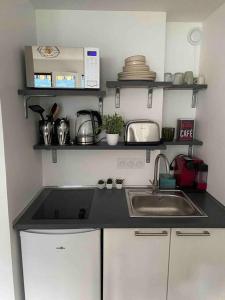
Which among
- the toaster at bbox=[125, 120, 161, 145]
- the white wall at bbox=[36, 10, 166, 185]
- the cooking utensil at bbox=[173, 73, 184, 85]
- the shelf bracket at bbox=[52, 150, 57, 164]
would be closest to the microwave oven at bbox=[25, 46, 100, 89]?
the white wall at bbox=[36, 10, 166, 185]

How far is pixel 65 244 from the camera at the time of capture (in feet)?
4.45

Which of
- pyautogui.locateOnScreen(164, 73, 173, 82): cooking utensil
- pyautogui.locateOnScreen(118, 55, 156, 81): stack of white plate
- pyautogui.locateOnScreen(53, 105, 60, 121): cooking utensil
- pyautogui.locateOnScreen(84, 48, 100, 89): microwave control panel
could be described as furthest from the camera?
pyautogui.locateOnScreen(164, 73, 173, 82): cooking utensil

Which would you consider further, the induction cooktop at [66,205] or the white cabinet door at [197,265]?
the induction cooktop at [66,205]

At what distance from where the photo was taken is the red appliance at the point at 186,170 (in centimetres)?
186

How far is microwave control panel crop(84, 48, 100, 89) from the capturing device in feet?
4.76

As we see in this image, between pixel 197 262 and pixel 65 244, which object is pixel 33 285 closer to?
pixel 65 244

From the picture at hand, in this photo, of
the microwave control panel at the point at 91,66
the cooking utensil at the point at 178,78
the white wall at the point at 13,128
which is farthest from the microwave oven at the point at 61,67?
the cooking utensil at the point at 178,78

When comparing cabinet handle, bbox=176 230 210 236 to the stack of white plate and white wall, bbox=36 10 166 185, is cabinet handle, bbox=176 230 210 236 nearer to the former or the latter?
white wall, bbox=36 10 166 185

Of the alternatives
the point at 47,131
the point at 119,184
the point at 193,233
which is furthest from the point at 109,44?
Result: the point at 193,233

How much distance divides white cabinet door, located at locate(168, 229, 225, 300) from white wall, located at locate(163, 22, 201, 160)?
858 millimetres

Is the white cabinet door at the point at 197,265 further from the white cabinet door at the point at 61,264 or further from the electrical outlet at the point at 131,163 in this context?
the electrical outlet at the point at 131,163

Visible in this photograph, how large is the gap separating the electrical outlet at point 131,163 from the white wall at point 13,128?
765 millimetres

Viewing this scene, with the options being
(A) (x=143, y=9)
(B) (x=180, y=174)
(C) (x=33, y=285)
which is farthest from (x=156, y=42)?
(C) (x=33, y=285)

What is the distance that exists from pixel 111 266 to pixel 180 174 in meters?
0.98
